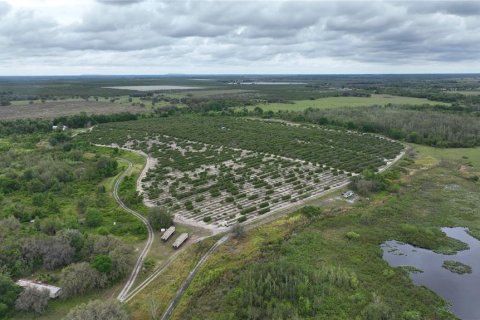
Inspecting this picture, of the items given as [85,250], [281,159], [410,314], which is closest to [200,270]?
[85,250]

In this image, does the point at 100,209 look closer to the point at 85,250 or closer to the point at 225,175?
the point at 85,250

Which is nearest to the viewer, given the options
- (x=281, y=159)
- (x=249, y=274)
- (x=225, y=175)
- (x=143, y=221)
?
(x=249, y=274)

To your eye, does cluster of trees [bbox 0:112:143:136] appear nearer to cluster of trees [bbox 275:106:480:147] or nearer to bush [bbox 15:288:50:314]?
cluster of trees [bbox 275:106:480:147]

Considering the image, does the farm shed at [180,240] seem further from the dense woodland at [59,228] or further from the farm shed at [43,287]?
the farm shed at [43,287]

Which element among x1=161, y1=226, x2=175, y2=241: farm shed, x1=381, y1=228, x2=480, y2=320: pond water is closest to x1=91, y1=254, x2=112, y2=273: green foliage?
x1=161, y1=226, x2=175, y2=241: farm shed

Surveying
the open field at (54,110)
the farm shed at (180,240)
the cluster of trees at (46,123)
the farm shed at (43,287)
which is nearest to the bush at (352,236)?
the farm shed at (180,240)
